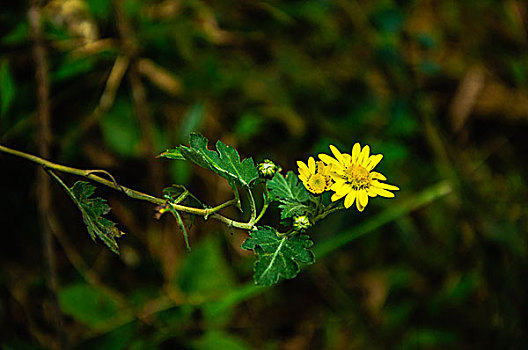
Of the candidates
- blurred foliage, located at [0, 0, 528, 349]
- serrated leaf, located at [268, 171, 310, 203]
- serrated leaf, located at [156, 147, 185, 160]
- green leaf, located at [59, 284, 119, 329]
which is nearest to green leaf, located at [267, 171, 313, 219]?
serrated leaf, located at [268, 171, 310, 203]

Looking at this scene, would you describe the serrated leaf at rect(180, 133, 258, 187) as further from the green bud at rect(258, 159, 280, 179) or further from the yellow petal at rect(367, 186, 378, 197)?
the yellow petal at rect(367, 186, 378, 197)

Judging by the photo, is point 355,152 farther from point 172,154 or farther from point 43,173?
point 43,173

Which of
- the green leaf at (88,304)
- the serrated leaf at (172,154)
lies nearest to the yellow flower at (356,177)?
the serrated leaf at (172,154)

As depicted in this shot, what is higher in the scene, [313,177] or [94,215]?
[313,177]

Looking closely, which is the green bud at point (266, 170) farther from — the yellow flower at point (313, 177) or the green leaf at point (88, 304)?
the green leaf at point (88, 304)

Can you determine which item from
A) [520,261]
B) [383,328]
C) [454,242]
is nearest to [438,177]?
[454,242]

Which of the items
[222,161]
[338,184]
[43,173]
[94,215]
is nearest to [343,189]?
[338,184]

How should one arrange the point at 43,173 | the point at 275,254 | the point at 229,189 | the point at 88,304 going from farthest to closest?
the point at 229,189 → the point at 88,304 → the point at 43,173 → the point at 275,254
